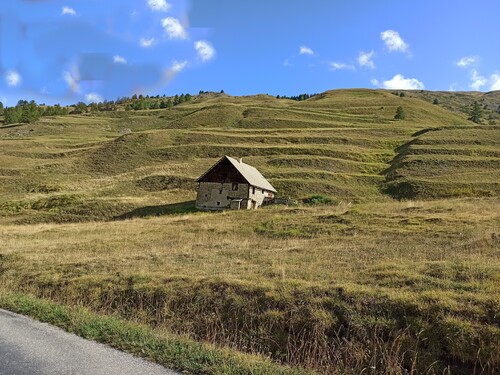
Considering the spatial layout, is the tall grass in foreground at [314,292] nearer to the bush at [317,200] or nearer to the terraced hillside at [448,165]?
the bush at [317,200]

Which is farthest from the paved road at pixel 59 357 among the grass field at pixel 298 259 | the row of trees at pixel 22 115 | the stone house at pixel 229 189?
the row of trees at pixel 22 115

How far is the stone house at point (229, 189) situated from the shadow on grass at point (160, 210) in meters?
1.89

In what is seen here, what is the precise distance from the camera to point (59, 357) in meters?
8.56

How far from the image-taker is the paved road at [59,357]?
7.91 metres

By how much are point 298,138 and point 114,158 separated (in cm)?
3901

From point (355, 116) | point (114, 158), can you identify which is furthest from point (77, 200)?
point (355, 116)

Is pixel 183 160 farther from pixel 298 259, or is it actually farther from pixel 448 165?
pixel 298 259

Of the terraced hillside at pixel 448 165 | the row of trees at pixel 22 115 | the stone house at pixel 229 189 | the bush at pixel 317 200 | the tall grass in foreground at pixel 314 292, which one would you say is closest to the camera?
the tall grass in foreground at pixel 314 292

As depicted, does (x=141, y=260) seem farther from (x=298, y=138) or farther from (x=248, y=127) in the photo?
(x=248, y=127)

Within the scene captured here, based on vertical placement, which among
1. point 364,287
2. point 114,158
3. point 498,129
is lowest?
point 364,287

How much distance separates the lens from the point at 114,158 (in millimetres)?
87062

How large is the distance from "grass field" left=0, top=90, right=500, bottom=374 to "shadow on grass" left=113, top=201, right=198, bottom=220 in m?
0.25

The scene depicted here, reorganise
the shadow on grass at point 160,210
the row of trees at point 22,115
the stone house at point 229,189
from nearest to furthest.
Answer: the shadow on grass at point 160,210, the stone house at point 229,189, the row of trees at point 22,115

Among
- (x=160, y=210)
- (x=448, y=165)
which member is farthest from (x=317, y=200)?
(x=448, y=165)
